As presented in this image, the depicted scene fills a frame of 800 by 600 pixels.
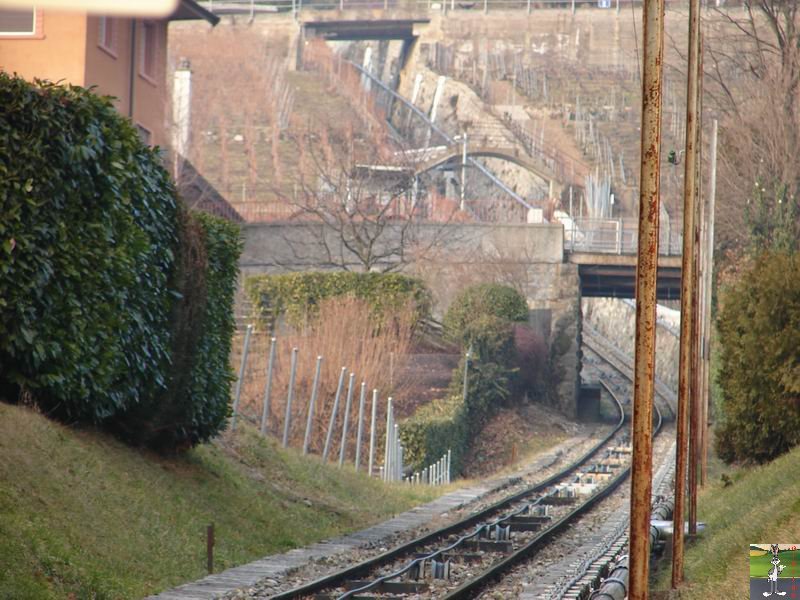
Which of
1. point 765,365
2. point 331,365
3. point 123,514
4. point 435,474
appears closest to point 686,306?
point 123,514

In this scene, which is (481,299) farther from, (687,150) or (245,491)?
(687,150)

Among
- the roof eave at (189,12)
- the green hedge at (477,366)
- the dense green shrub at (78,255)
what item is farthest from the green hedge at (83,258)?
the green hedge at (477,366)

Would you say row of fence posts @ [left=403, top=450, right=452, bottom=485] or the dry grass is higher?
the dry grass

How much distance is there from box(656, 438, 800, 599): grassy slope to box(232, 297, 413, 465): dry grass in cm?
1295

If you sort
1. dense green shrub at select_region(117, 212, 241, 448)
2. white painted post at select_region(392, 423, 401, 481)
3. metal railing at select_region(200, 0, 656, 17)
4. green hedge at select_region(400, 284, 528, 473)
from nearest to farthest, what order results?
dense green shrub at select_region(117, 212, 241, 448)
white painted post at select_region(392, 423, 401, 481)
green hedge at select_region(400, 284, 528, 473)
metal railing at select_region(200, 0, 656, 17)

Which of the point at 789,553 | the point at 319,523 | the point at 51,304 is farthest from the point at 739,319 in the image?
the point at 789,553

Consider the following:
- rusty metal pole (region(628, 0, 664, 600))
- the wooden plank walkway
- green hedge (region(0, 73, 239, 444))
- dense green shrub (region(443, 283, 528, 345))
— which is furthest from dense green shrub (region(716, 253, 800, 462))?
dense green shrub (region(443, 283, 528, 345))

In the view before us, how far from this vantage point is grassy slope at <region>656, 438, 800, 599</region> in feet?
41.4

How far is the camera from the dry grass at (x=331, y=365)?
3428 cm

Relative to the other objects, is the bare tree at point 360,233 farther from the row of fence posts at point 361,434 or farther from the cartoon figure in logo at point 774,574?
the cartoon figure in logo at point 774,574

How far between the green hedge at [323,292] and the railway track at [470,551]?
44.7 feet

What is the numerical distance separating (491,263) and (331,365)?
62.1 feet

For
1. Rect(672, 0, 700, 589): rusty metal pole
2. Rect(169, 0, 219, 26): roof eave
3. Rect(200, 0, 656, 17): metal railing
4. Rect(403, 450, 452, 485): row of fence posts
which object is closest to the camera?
Rect(672, 0, 700, 589): rusty metal pole

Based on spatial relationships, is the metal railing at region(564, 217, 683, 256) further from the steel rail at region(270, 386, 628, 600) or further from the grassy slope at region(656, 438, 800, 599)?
the grassy slope at region(656, 438, 800, 599)
